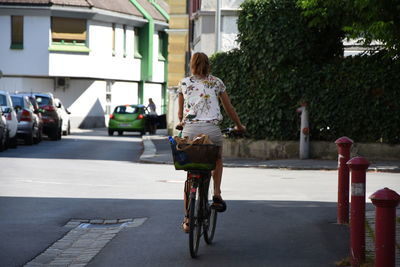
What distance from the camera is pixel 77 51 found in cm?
5916

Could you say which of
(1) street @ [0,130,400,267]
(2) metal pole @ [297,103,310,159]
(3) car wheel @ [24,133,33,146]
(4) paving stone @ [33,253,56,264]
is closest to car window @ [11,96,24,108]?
(3) car wheel @ [24,133,33,146]

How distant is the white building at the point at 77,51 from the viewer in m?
58.5

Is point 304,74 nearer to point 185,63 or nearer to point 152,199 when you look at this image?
point 152,199

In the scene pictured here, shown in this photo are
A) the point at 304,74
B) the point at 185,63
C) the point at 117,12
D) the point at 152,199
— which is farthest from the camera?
the point at 117,12

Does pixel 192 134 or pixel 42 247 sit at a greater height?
pixel 192 134

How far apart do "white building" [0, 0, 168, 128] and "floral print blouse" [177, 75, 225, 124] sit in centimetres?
4852

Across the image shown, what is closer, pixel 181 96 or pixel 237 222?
pixel 181 96

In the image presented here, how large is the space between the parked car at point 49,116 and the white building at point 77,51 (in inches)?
746

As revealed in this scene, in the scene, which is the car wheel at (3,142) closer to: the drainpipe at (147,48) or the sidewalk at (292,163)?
the sidewalk at (292,163)

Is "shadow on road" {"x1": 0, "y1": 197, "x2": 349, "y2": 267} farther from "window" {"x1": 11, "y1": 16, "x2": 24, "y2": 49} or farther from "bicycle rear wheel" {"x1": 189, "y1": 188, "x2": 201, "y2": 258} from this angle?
"window" {"x1": 11, "y1": 16, "x2": 24, "y2": 49}

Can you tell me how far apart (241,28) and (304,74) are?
226 cm

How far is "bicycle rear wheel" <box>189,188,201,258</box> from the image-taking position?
8969 mm

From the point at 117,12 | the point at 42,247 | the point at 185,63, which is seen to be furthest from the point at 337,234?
the point at 117,12

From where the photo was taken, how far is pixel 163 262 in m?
8.76
